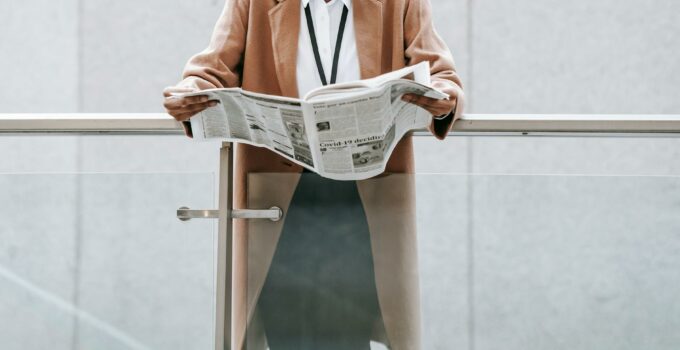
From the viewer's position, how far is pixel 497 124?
126 centimetres

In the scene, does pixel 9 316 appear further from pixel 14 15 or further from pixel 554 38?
pixel 554 38

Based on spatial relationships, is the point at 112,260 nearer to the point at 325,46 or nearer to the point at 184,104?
the point at 184,104

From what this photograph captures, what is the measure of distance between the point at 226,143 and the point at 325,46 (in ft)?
0.93

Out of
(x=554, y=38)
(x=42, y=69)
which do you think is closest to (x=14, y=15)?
(x=42, y=69)

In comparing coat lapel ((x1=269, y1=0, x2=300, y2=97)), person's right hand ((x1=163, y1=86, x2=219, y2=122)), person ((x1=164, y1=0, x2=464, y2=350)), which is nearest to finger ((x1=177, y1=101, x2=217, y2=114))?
person's right hand ((x1=163, y1=86, x2=219, y2=122))

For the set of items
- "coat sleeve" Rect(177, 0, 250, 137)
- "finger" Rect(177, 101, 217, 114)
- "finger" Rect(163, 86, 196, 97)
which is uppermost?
"coat sleeve" Rect(177, 0, 250, 137)

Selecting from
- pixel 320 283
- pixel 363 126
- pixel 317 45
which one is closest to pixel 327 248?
pixel 320 283

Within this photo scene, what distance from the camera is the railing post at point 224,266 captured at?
1.30 metres

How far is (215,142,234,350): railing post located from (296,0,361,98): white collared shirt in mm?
219

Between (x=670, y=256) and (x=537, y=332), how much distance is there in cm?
31

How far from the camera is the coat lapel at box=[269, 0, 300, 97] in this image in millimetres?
1357

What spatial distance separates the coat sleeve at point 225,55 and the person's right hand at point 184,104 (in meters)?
0.12

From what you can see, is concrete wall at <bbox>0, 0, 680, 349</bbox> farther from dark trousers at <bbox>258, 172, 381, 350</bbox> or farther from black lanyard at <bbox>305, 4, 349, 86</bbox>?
black lanyard at <bbox>305, 4, 349, 86</bbox>

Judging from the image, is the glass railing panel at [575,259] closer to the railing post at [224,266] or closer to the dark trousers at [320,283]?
the dark trousers at [320,283]
